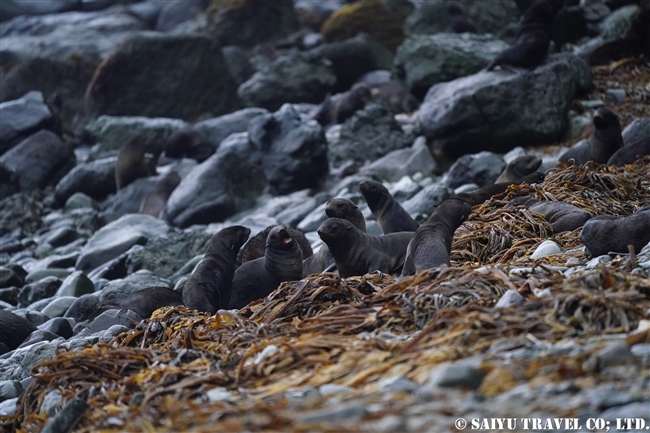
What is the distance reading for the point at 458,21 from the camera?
22.3 m

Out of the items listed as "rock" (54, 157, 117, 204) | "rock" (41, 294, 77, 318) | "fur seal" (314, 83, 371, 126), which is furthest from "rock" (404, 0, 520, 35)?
"rock" (41, 294, 77, 318)

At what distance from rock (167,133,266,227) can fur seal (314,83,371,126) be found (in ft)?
12.8

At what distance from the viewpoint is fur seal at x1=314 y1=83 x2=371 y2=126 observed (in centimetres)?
1873

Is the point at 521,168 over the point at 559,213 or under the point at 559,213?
under

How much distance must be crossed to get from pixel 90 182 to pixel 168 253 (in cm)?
712

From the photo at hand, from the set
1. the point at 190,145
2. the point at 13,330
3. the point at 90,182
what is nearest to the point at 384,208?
the point at 13,330

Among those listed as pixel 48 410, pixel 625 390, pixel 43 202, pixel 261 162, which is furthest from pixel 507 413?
pixel 43 202

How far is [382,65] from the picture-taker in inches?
954

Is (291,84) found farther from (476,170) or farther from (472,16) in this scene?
(476,170)

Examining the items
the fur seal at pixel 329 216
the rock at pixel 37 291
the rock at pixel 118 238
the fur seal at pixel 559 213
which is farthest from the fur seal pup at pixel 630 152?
the rock at pixel 37 291

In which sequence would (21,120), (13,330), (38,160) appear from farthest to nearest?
(21,120), (38,160), (13,330)

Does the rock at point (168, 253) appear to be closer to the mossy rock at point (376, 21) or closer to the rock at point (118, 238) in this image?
the rock at point (118, 238)

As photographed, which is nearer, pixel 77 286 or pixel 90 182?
pixel 77 286

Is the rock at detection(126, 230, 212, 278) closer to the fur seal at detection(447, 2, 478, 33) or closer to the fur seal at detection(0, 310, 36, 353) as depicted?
the fur seal at detection(0, 310, 36, 353)
